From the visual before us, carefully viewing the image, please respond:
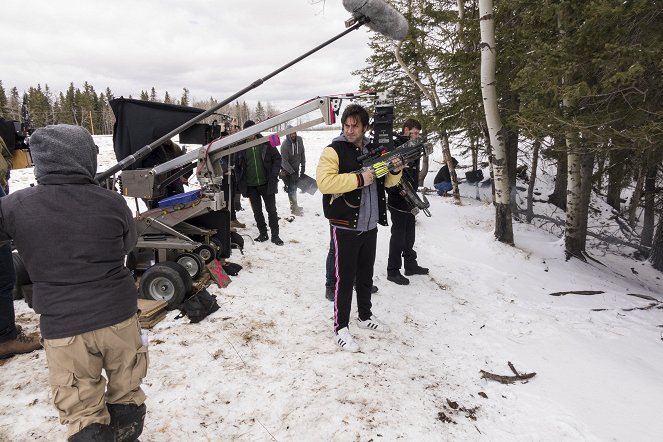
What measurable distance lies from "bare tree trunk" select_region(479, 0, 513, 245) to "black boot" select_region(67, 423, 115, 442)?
295 inches

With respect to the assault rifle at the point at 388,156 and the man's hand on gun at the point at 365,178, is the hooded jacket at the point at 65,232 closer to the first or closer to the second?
the man's hand on gun at the point at 365,178

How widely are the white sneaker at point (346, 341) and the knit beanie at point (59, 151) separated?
8.96 feet

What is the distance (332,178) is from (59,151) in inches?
84.8

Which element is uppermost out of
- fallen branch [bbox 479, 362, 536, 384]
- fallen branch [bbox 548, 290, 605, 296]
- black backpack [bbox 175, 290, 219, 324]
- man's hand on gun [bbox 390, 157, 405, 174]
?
man's hand on gun [bbox 390, 157, 405, 174]

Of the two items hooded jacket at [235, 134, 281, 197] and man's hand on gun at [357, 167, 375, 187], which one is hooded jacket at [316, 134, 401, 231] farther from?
hooded jacket at [235, 134, 281, 197]

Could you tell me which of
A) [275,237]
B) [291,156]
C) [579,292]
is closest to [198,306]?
[275,237]

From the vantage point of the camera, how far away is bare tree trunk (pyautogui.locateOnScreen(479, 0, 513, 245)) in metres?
6.70

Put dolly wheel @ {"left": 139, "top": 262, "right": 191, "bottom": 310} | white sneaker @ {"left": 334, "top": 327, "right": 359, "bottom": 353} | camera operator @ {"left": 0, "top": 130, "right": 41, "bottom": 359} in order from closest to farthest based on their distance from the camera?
camera operator @ {"left": 0, "top": 130, "right": 41, "bottom": 359} < white sneaker @ {"left": 334, "top": 327, "right": 359, "bottom": 353} < dolly wheel @ {"left": 139, "top": 262, "right": 191, "bottom": 310}

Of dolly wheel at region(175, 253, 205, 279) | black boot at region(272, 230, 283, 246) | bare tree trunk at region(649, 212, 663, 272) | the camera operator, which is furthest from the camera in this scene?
bare tree trunk at region(649, 212, 663, 272)

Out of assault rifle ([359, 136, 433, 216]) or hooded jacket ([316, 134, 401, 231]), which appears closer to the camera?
hooded jacket ([316, 134, 401, 231])

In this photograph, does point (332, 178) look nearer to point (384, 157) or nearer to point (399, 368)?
point (384, 157)

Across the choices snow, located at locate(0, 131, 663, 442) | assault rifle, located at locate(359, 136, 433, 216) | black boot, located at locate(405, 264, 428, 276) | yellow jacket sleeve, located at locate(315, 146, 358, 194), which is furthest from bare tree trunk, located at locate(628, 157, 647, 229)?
yellow jacket sleeve, located at locate(315, 146, 358, 194)

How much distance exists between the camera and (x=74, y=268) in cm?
193

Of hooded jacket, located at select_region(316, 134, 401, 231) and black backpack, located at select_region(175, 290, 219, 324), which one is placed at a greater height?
hooded jacket, located at select_region(316, 134, 401, 231)
